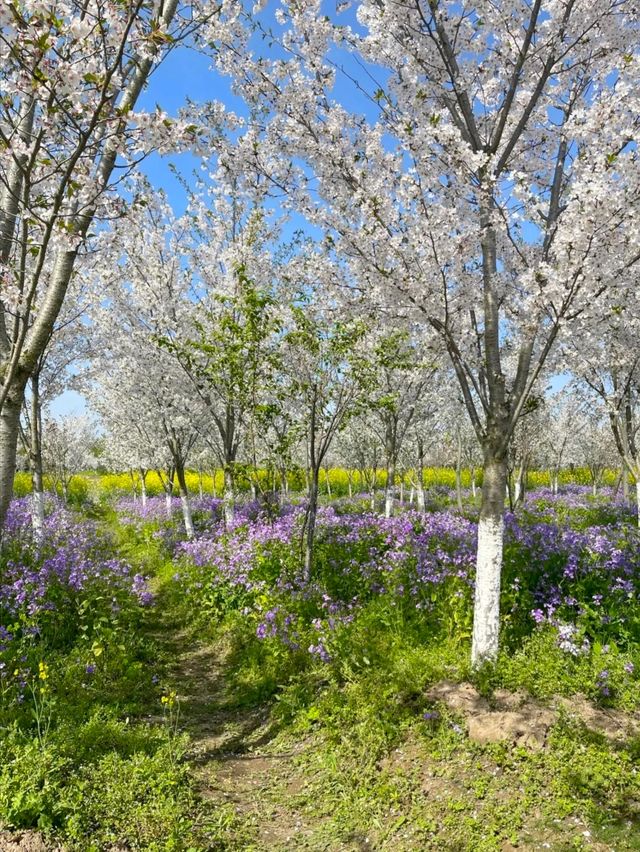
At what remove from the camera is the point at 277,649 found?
23.5ft

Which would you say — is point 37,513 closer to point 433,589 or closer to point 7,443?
point 7,443

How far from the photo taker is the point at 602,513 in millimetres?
17297

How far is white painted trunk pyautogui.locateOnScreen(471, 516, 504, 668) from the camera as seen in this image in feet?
17.6

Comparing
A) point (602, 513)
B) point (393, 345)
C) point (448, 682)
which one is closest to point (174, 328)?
point (393, 345)

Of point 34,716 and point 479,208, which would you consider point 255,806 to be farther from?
point 479,208

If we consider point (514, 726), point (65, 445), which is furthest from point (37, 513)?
point (65, 445)

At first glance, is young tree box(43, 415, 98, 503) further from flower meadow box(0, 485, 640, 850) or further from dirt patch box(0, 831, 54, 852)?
dirt patch box(0, 831, 54, 852)

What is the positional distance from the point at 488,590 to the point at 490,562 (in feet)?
0.99

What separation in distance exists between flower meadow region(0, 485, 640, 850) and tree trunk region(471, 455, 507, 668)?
0.29 meters

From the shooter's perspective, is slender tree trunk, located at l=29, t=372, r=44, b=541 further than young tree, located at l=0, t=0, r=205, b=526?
Yes

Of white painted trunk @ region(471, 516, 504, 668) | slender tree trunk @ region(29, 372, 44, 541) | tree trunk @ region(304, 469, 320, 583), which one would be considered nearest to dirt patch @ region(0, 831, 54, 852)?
white painted trunk @ region(471, 516, 504, 668)

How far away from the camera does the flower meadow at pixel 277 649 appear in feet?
14.2

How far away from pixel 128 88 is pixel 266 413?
6.18m

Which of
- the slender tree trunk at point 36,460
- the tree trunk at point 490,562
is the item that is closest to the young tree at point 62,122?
the tree trunk at point 490,562
